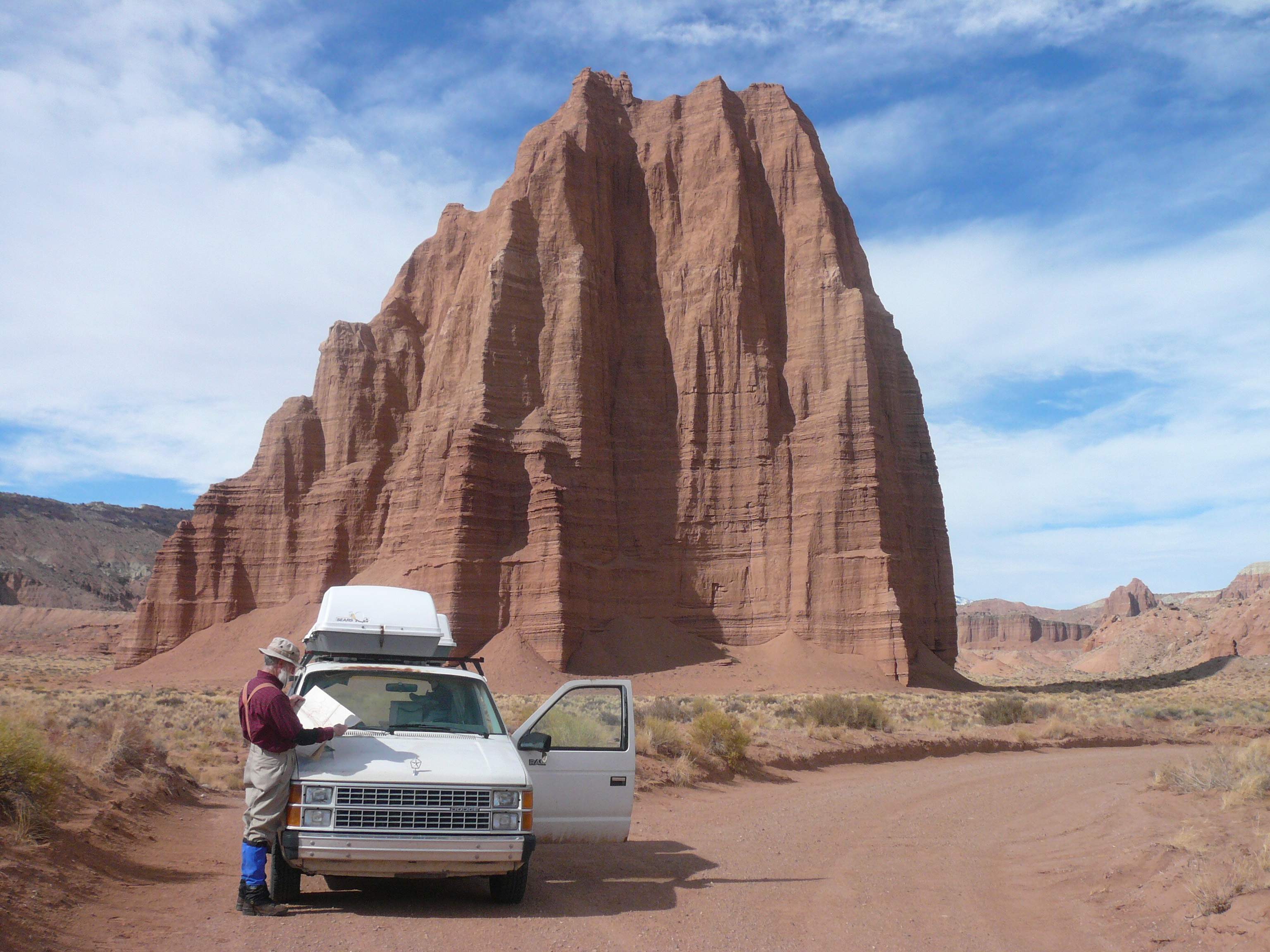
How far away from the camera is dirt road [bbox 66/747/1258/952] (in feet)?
21.3

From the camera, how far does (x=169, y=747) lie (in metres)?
15.4

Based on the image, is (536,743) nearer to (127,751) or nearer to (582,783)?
(582,783)

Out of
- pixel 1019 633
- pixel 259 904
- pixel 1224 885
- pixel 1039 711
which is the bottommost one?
pixel 1039 711

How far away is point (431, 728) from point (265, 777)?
161cm

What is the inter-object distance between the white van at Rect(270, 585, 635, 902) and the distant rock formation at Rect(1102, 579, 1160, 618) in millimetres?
174228

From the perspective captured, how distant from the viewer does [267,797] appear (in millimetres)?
6723

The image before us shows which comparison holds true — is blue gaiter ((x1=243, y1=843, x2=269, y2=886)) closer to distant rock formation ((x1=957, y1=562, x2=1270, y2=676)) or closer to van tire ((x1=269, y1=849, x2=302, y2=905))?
van tire ((x1=269, y1=849, x2=302, y2=905))

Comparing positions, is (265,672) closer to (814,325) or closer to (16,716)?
(16,716)

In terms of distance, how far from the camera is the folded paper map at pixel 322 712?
24.5 feet

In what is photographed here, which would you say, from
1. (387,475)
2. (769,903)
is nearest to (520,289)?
(387,475)

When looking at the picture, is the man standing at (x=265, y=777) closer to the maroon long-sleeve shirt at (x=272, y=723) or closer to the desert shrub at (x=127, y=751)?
the maroon long-sleeve shirt at (x=272, y=723)

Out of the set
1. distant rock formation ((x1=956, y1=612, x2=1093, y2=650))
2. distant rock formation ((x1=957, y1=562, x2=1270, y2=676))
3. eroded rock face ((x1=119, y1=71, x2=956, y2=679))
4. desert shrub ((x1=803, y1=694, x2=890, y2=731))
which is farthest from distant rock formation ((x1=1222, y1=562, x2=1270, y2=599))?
desert shrub ((x1=803, y1=694, x2=890, y2=731))

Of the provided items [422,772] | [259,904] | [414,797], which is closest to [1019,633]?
[422,772]

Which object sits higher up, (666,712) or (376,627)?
(376,627)
